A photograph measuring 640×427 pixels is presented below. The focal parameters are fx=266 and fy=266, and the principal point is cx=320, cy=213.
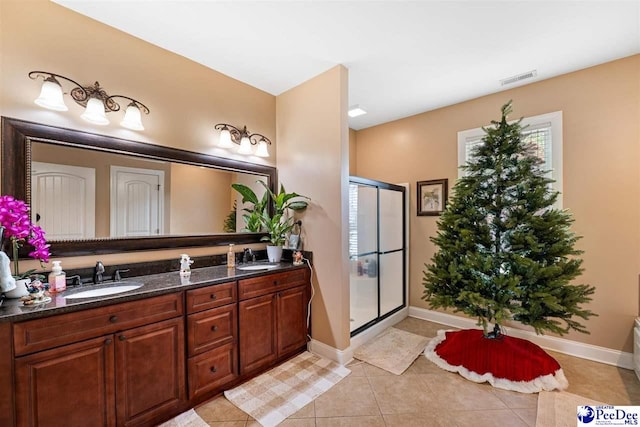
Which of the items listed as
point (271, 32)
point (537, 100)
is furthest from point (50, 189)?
point (537, 100)

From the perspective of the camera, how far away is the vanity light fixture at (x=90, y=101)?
1.73 meters

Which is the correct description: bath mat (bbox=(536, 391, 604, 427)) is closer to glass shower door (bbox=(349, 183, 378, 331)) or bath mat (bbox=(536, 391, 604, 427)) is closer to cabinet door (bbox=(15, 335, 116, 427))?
glass shower door (bbox=(349, 183, 378, 331))

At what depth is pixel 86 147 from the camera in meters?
1.94

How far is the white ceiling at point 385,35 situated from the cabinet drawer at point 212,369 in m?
2.51

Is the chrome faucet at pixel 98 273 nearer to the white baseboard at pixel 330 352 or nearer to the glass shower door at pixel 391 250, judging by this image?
the white baseboard at pixel 330 352

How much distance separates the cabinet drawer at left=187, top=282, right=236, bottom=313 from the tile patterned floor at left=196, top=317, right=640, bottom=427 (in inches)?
28.8

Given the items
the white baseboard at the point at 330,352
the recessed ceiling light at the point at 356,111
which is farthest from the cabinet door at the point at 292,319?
the recessed ceiling light at the point at 356,111

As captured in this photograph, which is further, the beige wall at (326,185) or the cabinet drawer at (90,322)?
the beige wall at (326,185)

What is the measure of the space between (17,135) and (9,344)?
50.2 inches

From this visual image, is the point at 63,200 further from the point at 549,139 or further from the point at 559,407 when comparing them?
the point at 549,139

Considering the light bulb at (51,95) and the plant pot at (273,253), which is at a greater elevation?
the light bulb at (51,95)

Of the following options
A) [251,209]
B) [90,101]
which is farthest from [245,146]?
[90,101]

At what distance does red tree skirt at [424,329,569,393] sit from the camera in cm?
216

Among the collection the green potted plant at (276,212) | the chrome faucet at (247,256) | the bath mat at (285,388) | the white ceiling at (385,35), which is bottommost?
the bath mat at (285,388)
